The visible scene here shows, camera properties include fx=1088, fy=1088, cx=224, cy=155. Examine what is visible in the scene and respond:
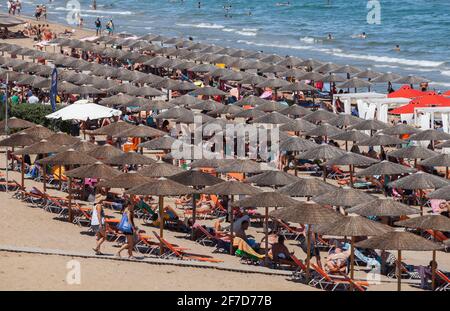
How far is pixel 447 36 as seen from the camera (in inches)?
2680

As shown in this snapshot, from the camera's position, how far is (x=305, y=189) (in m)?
18.4

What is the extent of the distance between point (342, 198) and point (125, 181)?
150 inches

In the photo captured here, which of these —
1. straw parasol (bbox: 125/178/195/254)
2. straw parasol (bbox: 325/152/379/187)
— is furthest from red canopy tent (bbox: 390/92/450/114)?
straw parasol (bbox: 125/178/195/254)

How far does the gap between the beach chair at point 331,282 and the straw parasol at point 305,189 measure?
243cm

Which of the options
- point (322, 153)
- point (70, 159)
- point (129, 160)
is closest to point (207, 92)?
point (322, 153)

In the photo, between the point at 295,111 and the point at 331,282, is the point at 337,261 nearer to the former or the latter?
the point at 331,282

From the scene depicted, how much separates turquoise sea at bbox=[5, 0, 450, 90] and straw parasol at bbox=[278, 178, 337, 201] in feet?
91.7

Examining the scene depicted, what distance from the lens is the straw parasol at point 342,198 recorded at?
18109 mm

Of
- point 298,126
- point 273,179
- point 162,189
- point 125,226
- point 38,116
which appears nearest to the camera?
point 125,226

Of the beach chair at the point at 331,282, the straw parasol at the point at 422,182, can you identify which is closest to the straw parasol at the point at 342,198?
the straw parasol at the point at 422,182

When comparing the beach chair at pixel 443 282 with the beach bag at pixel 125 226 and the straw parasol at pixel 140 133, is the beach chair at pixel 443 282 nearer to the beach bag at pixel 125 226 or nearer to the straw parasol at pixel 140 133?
the beach bag at pixel 125 226

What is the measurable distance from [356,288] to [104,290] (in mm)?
3603

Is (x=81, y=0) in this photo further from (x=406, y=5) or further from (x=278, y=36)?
(x=278, y=36)
